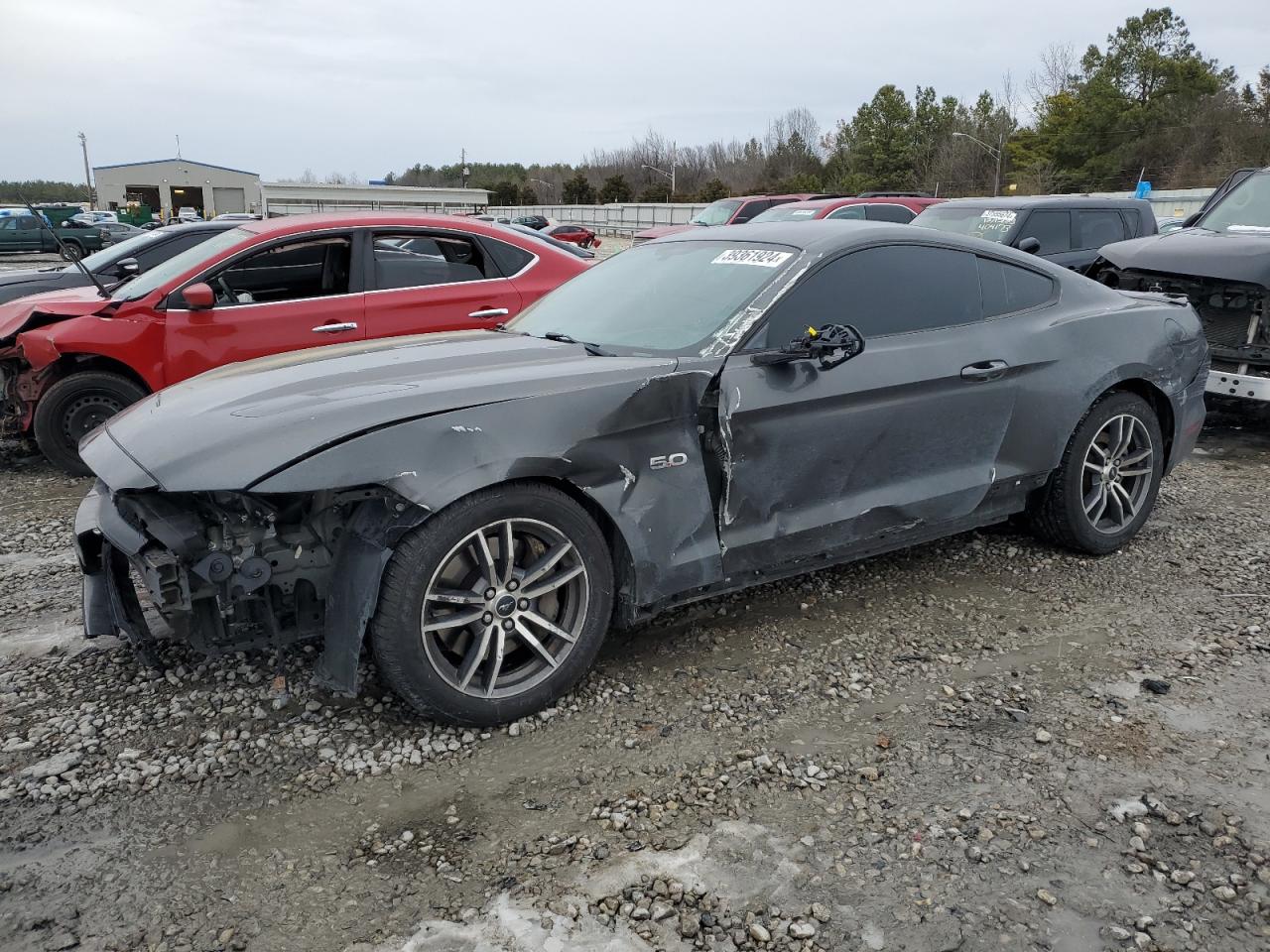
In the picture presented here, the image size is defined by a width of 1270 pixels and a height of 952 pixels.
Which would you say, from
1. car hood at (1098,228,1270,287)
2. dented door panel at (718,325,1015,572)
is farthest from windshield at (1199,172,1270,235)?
dented door panel at (718,325,1015,572)

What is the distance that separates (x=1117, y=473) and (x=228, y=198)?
324 feet

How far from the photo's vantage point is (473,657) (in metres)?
3.07

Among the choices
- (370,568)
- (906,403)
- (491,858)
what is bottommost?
(491,858)

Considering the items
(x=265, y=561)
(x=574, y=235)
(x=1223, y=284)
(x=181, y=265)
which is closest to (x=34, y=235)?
(x=574, y=235)

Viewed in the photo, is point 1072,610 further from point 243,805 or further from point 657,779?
point 243,805

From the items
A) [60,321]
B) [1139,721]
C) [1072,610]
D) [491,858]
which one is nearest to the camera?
[491,858]

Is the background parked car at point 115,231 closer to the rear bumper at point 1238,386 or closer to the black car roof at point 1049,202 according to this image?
the black car roof at point 1049,202

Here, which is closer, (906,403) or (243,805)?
(243,805)

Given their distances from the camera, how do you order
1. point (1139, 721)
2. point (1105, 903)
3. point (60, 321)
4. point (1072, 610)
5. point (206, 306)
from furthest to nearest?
1. point (60, 321)
2. point (206, 306)
3. point (1072, 610)
4. point (1139, 721)
5. point (1105, 903)

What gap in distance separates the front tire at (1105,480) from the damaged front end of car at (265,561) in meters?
3.14

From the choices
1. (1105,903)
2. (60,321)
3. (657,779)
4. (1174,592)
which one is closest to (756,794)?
(657,779)

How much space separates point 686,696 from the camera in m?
3.38

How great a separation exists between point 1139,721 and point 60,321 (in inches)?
A: 260

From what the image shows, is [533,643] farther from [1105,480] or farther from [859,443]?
[1105,480]
